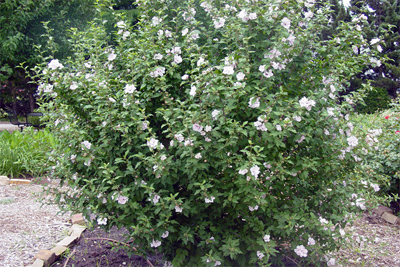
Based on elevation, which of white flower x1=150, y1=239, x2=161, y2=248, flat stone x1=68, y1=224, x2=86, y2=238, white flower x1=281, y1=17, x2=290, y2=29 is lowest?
flat stone x1=68, y1=224, x2=86, y2=238

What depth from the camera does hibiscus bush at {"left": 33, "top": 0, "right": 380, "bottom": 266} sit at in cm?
200

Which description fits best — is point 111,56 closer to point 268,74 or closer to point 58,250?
point 268,74

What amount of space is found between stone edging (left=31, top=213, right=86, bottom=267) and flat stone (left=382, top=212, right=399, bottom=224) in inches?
141

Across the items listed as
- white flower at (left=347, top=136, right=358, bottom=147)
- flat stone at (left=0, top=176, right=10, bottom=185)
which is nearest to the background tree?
flat stone at (left=0, top=176, right=10, bottom=185)

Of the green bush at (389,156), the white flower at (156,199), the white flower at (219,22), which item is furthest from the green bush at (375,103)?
the white flower at (156,199)

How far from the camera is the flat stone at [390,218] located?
4.01 m

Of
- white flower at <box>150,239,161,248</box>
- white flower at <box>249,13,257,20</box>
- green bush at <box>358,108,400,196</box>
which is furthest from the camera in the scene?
green bush at <box>358,108,400,196</box>

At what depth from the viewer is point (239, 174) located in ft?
6.48

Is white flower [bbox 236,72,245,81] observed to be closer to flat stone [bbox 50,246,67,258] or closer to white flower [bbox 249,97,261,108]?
white flower [bbox 249,97,261,108]

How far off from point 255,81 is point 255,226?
958mm

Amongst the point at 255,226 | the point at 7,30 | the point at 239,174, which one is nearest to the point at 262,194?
the point at 239,174

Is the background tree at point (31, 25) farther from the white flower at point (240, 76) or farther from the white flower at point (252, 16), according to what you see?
the white flower at point (240, 76)

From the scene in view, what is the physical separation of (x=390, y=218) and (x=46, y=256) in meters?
3.86

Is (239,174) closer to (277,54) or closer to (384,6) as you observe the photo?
(277,54)
